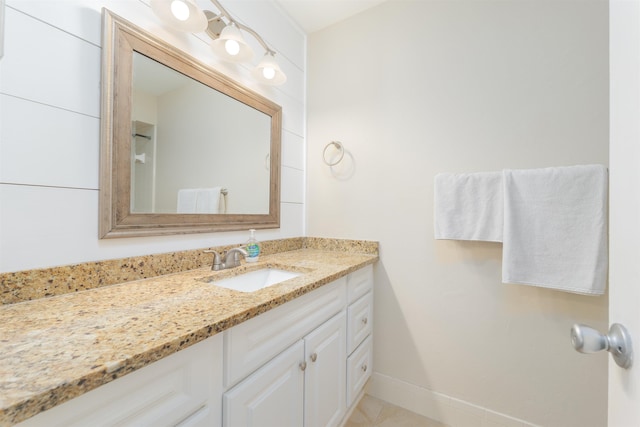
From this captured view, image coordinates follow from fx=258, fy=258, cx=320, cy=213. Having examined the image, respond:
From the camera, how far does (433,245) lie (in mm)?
1402

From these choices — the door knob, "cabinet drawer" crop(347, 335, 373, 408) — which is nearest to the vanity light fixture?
the door knob

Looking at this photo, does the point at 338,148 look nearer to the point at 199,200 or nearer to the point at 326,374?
the point at 199,200

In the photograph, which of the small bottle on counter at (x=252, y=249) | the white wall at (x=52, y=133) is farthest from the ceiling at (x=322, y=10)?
the small bottle on counter at (x=252, y=249)

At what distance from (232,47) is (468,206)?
133 cm

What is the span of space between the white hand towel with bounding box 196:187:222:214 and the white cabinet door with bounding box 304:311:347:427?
73 cm

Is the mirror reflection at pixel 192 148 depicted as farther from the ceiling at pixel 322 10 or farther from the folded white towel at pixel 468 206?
the folded white towel at pixel 468 206

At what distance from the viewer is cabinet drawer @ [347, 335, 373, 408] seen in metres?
1.27

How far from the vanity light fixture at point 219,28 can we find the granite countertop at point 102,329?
0.98 metres

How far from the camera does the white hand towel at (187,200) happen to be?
1108mm

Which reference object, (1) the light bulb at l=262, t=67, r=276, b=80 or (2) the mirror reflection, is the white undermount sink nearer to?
(2) the mirror reflection

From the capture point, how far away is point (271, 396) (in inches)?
31.3

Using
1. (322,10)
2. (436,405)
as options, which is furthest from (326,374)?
(322,10)

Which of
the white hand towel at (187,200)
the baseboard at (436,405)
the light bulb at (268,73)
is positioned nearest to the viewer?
the white hand towel at (187,200)
